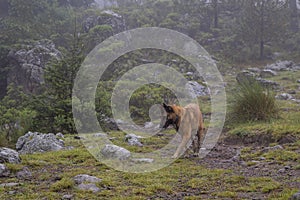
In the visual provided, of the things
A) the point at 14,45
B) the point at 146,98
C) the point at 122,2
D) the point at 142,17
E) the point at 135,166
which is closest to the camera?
the point at 135,166

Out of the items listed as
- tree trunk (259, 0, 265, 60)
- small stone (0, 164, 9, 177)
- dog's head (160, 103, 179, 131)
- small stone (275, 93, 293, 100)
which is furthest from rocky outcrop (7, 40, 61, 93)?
Answer: tree trunk (259, 0, 265, 60)

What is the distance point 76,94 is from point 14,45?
12684 mm

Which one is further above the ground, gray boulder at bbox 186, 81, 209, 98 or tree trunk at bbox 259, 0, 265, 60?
tree trunk at bbox 259, 0, 265, 60

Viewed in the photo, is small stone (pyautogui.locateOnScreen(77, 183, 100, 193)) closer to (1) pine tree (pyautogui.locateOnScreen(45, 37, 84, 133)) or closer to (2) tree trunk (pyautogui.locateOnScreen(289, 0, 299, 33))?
(1) pine tree (pyautogui.locateOnScreen(45, 37, 84, 133))

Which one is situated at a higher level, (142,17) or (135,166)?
(142,17)

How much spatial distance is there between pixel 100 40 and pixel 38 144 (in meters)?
18.9

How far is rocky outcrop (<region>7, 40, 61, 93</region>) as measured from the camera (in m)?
20.8

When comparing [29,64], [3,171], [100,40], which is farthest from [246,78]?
[100,40]

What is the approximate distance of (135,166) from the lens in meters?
6.51

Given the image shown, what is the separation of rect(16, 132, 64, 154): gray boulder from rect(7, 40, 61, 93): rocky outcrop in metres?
11.9

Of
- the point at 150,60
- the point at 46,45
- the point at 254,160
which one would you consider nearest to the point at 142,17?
the point at 150,60

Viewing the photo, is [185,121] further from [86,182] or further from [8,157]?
[8,157]

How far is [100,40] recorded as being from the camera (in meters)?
26.4

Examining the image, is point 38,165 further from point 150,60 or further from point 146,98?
point 150,60
